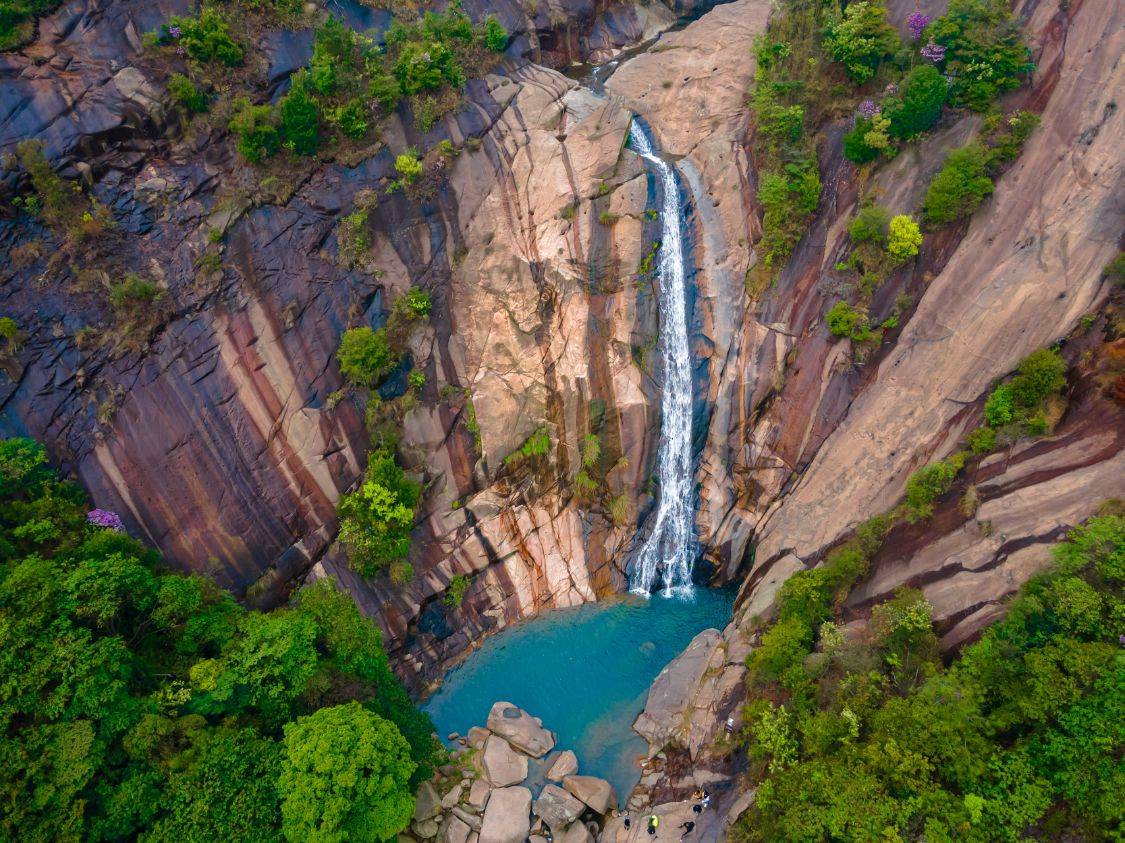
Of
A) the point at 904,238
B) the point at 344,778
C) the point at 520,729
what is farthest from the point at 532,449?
the point at 904,238

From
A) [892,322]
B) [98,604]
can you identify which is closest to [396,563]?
[98,604]

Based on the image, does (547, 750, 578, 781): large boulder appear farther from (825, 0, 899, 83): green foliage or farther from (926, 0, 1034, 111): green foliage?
(825, 0, 899, 83): green foliage

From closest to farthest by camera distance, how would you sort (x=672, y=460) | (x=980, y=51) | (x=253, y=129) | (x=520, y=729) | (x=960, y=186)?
(x=960, y=186), (x=520, y=729), (x=980, y=51), (x=253, y=129), (x=672, y=460)

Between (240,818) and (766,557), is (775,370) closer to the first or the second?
(766,557)

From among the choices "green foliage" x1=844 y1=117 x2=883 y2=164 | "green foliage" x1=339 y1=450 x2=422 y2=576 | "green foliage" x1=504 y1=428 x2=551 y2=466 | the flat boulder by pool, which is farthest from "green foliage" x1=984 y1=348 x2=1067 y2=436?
"green foliage" x1=339 y1=450 x2=422 y2=576

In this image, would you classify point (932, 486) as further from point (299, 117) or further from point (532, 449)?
point (299, 117)

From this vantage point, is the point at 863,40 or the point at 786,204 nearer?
the point at 863,40
